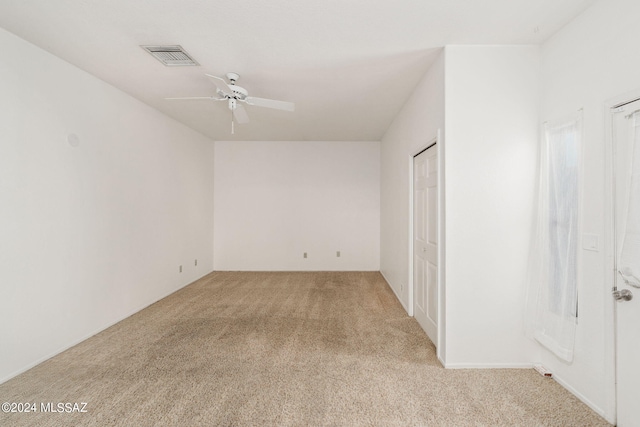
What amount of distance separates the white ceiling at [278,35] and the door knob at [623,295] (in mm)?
1907

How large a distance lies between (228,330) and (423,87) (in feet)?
11.3

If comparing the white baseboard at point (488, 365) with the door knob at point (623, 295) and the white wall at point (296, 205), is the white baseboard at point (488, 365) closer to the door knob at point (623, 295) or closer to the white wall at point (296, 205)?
the door knob at point (623, 295)

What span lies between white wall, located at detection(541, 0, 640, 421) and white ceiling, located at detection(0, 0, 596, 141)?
0.80 ft

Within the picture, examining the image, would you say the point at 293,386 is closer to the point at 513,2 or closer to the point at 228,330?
the point at 228,330

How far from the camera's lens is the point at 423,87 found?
3131 millimetres

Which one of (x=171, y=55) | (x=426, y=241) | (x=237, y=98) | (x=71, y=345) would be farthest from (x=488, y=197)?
(x=71, y=345)

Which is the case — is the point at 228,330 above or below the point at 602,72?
below

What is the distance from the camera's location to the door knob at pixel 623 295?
68.4 inches

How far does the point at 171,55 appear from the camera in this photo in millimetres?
2666

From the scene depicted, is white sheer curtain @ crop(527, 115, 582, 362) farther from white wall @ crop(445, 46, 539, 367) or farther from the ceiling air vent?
the ceiling air vent

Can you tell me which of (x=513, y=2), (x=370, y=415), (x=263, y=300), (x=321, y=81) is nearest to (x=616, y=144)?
(x=513, y=2)

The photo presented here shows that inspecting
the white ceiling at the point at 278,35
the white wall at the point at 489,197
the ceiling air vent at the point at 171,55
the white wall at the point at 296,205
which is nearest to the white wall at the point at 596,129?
the white ceiling at the point at 278,35

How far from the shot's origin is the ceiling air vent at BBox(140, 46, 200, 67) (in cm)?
254

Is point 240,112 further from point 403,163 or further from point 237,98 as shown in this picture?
point 403,163
